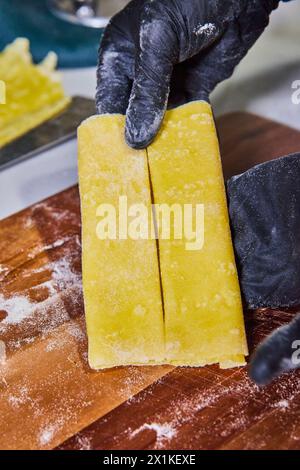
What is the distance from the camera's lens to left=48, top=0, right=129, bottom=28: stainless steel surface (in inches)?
125

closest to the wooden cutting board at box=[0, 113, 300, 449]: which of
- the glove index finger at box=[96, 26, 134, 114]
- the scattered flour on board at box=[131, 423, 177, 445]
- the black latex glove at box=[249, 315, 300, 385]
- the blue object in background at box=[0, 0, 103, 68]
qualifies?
the scattered flour on board at box=[131, 423, 177, 445]

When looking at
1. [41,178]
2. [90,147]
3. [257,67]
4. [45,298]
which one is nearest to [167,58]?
[90,147]

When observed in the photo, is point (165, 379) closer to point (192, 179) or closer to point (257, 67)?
point (192, 179)

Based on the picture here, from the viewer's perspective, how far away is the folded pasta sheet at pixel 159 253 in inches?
61.1

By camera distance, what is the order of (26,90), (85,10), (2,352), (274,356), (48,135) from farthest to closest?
(85,10) < (26,90) < (48,135) < (2,352) < (274,356)

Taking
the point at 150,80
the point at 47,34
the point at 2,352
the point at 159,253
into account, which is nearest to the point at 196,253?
the point at 159,253

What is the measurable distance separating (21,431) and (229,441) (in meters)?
0.43

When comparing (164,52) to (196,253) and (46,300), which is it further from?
(46,300)

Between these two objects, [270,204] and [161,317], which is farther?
[270,204]

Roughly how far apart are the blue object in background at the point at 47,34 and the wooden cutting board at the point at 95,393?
4.32ft

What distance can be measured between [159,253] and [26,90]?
4.17 feet

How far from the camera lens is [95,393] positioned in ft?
5.08

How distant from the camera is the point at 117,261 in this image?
61.6 inches

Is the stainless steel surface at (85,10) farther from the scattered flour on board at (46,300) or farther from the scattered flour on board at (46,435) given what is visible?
the scattered flour on board at (46,435)
